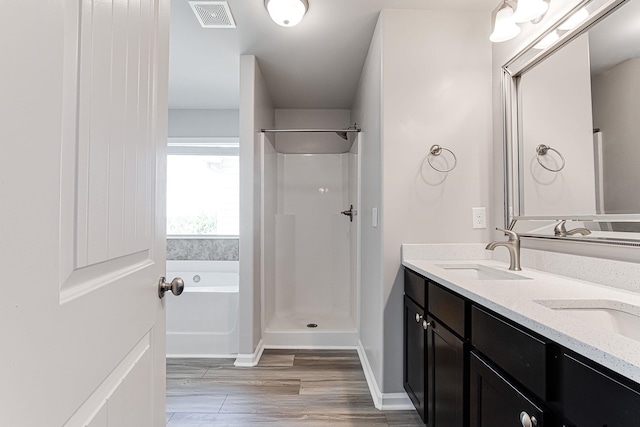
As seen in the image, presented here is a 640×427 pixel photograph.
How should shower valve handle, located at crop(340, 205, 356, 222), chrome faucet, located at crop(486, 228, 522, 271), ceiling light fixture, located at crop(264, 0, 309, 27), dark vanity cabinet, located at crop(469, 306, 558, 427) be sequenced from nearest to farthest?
dark vanity cabinet, located at crop(469, 306, 558, 427) < chrome faucet, located at crop(486, 228, 522, 271) < ceiling light fixture, located at crop(264, 0, 309, 27) < shower valve handle, located at crop(340, 205, 356, 222)

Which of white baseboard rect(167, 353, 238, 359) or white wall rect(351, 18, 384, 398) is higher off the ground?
white wall rect(351, 18, 384, 398)

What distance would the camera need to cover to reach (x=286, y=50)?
2.60 m

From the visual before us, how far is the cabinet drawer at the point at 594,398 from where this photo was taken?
0.64 metres

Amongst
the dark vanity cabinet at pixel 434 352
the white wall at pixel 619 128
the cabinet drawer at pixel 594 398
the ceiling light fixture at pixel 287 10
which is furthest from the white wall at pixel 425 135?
the cabinet drawer at pixel 594 398

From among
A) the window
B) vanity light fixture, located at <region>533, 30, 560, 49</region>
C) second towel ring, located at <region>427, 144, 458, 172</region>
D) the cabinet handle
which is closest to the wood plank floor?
the cabinet handle

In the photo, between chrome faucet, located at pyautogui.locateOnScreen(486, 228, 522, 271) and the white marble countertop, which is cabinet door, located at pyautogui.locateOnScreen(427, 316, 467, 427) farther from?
chrome faucet, located at pyautogui.locateOnScreen(486, 228, 522, 271)

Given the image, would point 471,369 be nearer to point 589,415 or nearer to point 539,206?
point 589,415

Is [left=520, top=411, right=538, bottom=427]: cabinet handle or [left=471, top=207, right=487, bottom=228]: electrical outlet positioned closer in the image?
[left=520, top=411, right=538, bottom=427]: cabinet handle

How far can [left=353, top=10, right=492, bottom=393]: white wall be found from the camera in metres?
2.05

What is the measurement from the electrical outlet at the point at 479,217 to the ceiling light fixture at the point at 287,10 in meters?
1.51

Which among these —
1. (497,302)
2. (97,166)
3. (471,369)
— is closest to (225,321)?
(471,369)

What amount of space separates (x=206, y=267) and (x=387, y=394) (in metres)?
2.49

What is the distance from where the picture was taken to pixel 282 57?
2.71 meters

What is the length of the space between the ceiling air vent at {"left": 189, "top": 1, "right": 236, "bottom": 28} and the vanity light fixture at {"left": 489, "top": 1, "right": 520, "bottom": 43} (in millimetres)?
1471
